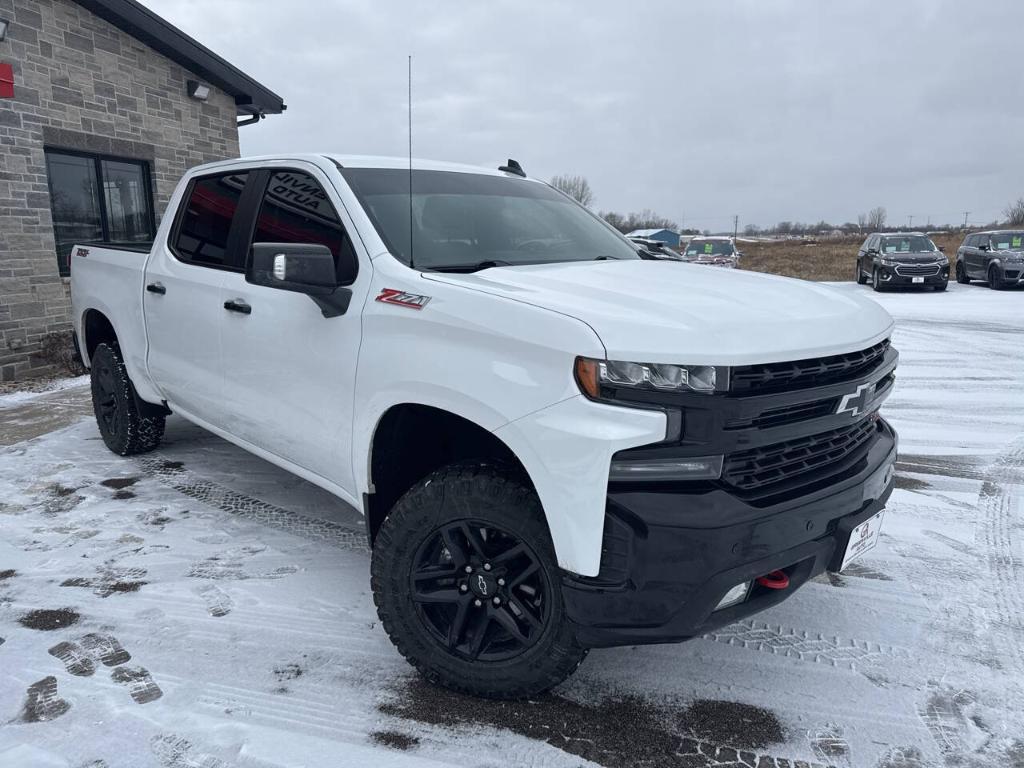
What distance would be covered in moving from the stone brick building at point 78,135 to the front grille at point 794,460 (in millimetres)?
8864

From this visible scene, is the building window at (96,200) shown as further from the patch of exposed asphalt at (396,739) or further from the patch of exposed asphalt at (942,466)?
the patch of exposed asphalt at (942,466)

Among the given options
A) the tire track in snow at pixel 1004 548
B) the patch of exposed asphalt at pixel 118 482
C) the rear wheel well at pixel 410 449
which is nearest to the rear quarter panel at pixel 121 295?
the patch of exposed asphalt at pixel 118 482

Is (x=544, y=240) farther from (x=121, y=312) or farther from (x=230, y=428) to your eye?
(x=121, y=312)

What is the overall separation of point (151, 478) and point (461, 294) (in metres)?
3.39

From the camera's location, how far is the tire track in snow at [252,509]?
393 centimetres

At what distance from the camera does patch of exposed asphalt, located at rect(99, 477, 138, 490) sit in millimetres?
4680

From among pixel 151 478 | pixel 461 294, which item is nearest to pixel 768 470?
pixel 461 294

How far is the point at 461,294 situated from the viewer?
2.41 metres

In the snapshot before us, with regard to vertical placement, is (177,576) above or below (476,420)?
below

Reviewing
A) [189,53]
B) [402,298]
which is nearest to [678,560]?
[402,298]

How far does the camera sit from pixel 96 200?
9.55m

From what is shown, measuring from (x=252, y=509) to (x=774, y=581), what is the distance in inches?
121

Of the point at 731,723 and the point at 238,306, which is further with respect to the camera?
the point at 238,306

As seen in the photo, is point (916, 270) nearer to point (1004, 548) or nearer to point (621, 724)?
point (1004, 548)
